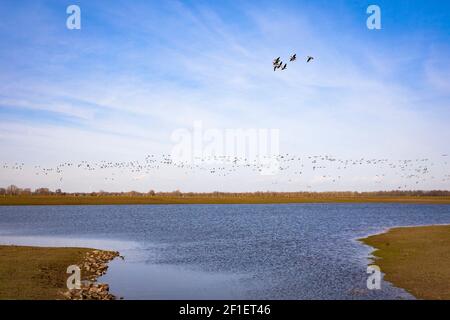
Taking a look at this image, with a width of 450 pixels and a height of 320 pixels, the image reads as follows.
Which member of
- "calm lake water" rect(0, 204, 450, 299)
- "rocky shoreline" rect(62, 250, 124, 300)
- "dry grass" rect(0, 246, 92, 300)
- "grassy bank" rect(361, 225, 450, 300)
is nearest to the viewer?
"rocky shoreline" rect(62, 250, 124, 300)

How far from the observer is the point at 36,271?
32156 millimetres

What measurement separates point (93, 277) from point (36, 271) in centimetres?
411

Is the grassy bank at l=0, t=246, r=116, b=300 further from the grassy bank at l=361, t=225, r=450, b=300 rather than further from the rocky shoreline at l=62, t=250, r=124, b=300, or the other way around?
the grassy bank at l=361, t=225, r=450, b=300

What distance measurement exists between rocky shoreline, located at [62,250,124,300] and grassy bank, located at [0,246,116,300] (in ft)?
1.35

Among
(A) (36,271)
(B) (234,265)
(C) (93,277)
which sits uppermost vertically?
(A) (36,271)

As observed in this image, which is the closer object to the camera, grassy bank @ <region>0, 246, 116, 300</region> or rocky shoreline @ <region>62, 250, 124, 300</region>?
rocky shoreline @ <region>62, 250, 124, 300</region>

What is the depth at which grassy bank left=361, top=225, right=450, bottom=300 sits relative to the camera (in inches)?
→ 1104

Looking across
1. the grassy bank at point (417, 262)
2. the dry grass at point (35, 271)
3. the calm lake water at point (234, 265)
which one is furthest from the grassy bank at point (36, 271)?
the grassy bank at point (417, 262)

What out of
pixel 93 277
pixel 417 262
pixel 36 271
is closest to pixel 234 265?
pixel 93 277

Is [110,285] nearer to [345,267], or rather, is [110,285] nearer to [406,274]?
[345,267]

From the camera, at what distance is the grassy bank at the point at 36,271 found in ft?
84.0

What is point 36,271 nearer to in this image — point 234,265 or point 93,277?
point 93,277

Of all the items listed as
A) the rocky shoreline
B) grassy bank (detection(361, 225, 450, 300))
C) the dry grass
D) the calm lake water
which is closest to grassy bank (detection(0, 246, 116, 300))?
the dry grass

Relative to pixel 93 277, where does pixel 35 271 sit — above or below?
above
